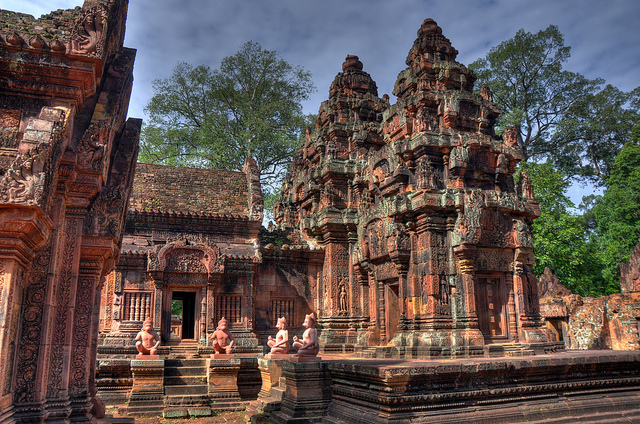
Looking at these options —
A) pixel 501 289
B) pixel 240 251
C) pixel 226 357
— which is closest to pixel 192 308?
pixel 240 251

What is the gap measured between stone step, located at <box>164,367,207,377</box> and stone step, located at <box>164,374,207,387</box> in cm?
20

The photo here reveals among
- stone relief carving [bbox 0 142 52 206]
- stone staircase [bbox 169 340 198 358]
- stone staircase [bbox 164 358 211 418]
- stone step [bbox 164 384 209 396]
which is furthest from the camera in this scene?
stone staircase [bbox 169 340 198 358]

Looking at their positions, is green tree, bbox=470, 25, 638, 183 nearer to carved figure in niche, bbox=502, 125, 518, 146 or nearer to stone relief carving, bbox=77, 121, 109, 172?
carved figure in niche, bbox=502, 125, 518, 146

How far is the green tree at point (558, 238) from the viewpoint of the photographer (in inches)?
859

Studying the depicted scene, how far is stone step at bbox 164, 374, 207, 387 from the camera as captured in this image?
11789 millimetres

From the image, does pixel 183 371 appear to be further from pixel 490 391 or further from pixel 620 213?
pixel 620 213

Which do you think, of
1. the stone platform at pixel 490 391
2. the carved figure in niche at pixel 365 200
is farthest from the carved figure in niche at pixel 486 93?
the stone platform at pixel 490 391

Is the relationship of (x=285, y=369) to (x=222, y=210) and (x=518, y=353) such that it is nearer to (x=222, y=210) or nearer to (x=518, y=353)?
(x=518, y=353)

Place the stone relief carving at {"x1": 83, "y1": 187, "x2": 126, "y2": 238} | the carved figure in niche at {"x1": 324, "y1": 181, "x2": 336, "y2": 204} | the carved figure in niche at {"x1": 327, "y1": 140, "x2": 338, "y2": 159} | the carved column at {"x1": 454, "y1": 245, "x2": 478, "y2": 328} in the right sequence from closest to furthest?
the stone relief carving at {"x1": 83, "y1": 187, "x2": 126, "y2": 238} → the carved column at {"x1": 454, "y1": 245, "x2": 478, "y2": 328} → the carved figure in niche at {"x1": 324, "y1": 181, "x2": 336, "y2": 204} → the carved figure in niche at {"x1": 327, "y1": 140, "x2": 338, "y2": 159}

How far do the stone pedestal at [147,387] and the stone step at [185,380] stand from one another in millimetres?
562

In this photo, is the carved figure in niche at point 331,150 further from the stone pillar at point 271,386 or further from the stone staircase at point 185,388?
the stone pillar at point 271,386

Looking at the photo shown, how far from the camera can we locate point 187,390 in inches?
456

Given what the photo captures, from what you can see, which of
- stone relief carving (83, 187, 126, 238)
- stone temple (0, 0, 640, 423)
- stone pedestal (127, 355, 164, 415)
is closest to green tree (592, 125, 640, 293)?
stone temple (0, 0, 640, 423)

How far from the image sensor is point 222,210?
1592cm
